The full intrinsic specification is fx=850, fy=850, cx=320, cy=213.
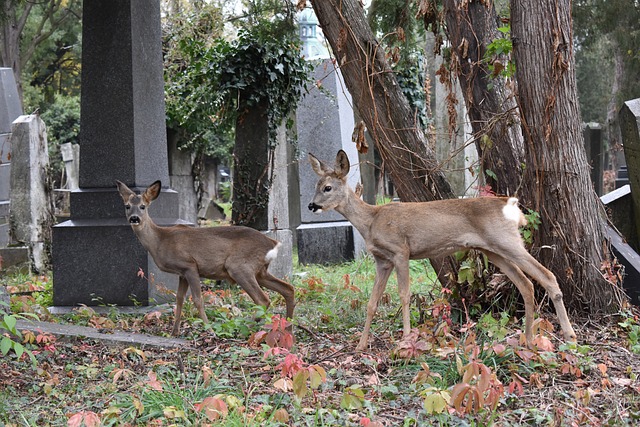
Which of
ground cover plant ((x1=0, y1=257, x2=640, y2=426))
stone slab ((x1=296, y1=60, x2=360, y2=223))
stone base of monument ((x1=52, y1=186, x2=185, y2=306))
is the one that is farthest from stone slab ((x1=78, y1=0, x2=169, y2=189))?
stone slab ((x1=296, y1=60, x2=360, y2=223))

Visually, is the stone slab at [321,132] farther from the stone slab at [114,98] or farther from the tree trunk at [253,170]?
the stone slab at [114,98]

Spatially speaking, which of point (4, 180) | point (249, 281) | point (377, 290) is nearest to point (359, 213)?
point (377, 290)

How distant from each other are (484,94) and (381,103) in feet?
3.06

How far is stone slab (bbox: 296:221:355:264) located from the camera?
44.1 feet

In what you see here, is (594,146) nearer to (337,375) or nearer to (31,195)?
(31,195)

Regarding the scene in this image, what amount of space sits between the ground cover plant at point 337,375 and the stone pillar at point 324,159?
226 inches

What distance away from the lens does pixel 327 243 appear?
13500mm

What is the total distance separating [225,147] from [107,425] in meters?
30.8

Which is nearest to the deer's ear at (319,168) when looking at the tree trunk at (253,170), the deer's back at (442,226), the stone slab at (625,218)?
the deer's back at (442,226)

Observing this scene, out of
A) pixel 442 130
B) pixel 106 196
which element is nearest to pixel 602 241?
pixel 106 196

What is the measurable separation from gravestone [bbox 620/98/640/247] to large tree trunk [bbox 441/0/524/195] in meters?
1.28

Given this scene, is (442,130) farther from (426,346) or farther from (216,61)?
(426,346)

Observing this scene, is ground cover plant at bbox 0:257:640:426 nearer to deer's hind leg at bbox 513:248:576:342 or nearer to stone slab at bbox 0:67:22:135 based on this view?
deer's hind leg at bbox 513:248:576:342

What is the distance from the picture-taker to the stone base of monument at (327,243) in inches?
529
